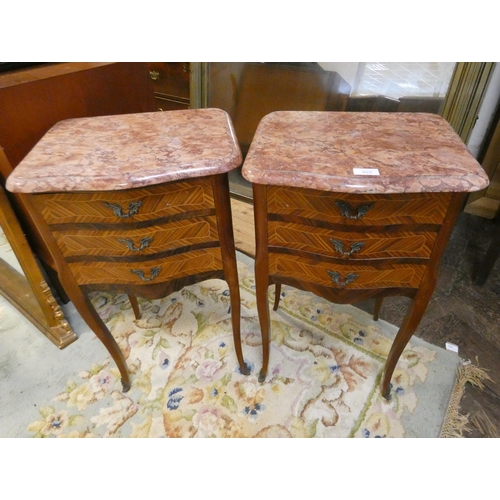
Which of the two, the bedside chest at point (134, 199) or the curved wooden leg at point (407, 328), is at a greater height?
the bedside chest at point (134, 199)

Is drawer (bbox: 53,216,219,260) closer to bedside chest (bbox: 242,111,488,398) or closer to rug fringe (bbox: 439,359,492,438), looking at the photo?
bedside chest (bbox: 242,111,488,398)

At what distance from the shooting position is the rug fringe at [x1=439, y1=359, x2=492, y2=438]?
3.67ft

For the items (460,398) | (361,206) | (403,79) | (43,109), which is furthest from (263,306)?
(403,79)

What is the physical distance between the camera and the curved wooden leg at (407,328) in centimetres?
91

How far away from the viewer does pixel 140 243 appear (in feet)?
2.86

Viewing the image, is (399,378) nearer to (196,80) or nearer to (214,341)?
(214,341)

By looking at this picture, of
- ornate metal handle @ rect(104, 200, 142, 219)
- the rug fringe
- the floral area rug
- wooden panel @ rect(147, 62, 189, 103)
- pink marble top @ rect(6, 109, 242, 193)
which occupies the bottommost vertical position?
the floral area rug

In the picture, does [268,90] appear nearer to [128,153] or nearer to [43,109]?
[43,109]

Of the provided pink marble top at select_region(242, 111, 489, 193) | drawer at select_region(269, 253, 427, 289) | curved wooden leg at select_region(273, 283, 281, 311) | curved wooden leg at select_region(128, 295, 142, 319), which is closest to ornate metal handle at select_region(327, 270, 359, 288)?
drawer at select_region(269, 253, 427, 289)

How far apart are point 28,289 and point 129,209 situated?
40.2 inches

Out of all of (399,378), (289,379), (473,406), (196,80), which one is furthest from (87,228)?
(196,80)

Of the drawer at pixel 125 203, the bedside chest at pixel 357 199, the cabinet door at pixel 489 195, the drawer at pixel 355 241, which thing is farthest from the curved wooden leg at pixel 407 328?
the cabinet door at pixel 489 195

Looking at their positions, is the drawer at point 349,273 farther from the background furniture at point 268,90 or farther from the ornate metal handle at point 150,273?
the background furniture at point 268,90

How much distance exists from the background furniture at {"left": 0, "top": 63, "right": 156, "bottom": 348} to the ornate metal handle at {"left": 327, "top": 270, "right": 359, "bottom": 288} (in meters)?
1.00
